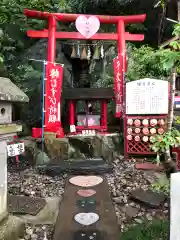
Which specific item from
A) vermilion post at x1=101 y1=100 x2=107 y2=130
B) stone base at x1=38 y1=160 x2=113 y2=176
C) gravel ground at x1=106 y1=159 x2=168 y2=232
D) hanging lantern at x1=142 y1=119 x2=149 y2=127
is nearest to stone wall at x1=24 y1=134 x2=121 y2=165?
stone base at x1=38 y1=160 x2=113 y2=176

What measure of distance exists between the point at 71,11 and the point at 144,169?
1191 centimetres

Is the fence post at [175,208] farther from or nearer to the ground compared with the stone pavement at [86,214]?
farther from the ground

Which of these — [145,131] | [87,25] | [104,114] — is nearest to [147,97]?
[145,131]

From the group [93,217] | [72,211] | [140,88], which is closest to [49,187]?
[72,211]

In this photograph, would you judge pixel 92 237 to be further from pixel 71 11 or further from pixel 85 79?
pixel 71 11

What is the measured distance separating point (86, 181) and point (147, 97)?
153 inches

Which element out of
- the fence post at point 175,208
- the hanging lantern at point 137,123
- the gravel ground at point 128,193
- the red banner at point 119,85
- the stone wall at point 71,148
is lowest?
the gravel ground at point 128,193

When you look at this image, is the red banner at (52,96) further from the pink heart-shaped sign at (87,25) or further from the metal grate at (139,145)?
the metal grate at (139,145)

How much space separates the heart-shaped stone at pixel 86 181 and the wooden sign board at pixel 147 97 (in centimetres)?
299

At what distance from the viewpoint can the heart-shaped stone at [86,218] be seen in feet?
14.5

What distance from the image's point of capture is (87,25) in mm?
9367

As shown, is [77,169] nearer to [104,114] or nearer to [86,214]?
[86,214]

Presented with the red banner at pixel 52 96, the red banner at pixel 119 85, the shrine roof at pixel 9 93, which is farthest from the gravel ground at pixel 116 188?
the shrine roof at pixel 9 93

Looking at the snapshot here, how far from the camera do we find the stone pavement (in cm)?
401
